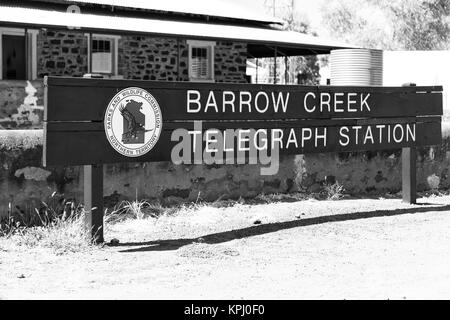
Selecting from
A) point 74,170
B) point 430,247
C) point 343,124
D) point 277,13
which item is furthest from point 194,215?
point 277,13

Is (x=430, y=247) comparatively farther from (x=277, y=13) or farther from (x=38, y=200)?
(x=277, y=13)

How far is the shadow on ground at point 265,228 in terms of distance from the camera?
8.12m

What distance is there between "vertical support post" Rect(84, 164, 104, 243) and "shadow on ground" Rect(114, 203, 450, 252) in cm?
29

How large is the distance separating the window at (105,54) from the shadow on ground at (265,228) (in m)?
12.5

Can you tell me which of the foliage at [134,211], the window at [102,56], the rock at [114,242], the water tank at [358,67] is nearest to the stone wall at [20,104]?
the window at [102,56]

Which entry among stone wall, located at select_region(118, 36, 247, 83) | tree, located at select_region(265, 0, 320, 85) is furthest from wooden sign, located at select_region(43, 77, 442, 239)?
tree, located at select_region(265, 0, 320, 85)

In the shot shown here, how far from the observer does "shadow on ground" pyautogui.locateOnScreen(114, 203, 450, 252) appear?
812 centimetres

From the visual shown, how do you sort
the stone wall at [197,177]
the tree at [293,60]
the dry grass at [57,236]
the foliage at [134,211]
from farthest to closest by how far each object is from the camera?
the tree at [293,60] < the foliage at [134,211] < the stone wall at [197,177] < the dry grass at [57,236]

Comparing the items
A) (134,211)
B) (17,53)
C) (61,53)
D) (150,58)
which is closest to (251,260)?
(134,211)

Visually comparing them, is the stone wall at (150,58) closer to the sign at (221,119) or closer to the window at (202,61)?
the window at (202,61)

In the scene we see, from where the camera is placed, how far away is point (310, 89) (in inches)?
392

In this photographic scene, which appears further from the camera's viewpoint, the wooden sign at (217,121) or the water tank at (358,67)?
the water tank at (358,67)

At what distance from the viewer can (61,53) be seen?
20953 millimetres

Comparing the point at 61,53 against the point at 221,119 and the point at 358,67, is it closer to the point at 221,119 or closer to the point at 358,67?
the point at 358,67
